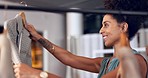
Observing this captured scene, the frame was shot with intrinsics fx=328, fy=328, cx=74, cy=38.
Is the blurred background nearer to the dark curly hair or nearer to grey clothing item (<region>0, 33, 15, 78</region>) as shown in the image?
the dark curly hair

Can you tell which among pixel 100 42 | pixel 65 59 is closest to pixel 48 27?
pixel 100 42

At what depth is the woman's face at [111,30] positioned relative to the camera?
1.32 metres

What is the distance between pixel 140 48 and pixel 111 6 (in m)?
2.43

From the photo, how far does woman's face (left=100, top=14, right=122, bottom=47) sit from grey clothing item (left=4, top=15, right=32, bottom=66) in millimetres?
321

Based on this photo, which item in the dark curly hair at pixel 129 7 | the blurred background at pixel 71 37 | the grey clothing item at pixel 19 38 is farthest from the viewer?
the blurred background at pixel 71 37

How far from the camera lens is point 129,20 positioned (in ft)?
4.26

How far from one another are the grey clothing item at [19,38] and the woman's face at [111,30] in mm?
321

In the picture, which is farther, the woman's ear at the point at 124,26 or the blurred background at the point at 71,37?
the blurred background at the point at 71,37

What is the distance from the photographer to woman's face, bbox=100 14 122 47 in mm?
1316

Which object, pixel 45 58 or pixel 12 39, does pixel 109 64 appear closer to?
pixel 12 39

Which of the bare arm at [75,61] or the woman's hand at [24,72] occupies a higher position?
the woman's hand at [24,72]

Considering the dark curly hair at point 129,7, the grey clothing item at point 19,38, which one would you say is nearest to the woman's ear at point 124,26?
the dark curly hair at point 129,7

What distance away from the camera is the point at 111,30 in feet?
4.34

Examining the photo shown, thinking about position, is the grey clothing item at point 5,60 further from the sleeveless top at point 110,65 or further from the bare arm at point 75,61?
the bare arm at point 75,61
